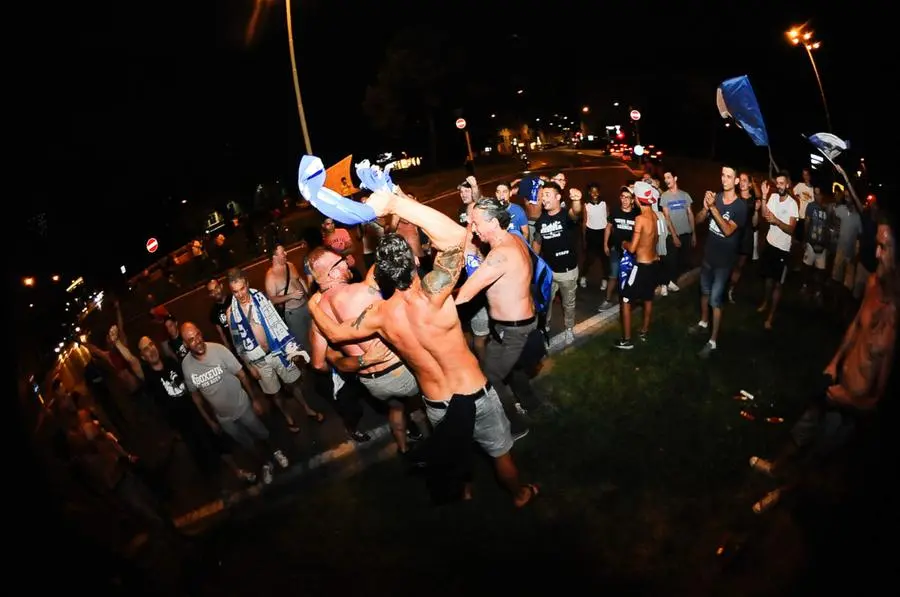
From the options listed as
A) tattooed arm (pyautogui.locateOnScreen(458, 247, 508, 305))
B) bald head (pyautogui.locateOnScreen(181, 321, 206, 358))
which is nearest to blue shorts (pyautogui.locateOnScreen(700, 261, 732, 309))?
tattooed arm (pyautogui.locateOnScreen(458, 247, 508, 305))

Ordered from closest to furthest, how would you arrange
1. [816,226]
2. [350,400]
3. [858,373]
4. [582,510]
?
[858,373] → [582,510] → [350,400] → [816,226]

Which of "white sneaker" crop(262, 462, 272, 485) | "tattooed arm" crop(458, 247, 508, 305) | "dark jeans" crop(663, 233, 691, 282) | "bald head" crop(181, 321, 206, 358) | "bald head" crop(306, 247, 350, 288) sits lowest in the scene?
"white sneaker" crop(262, 462, 272, 485)

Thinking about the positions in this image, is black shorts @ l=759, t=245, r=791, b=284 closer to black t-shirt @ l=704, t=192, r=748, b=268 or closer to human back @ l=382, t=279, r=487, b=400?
black t-shirt @ l=704, t=192, r=748, b=268

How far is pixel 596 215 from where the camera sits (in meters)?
8.16

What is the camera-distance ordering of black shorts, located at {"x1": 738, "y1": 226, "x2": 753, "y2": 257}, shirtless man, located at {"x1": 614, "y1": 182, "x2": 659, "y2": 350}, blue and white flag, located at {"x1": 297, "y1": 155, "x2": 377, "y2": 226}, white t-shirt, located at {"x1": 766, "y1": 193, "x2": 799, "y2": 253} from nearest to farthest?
blue and white flag, located at {"x1": 297, "y1": 155, "x2": 377, "y2": 226} → shirtless man, located at {"x1": 614, "y1": 182, "x2": 659, "y2": 350} → white t-shirt, located at {"x1": 766, "y1": 193, "x2": 799, "y2": 253} → black shorts, located at {"x1": 738, "y1": 226, "x2": 753, "y2": 257}

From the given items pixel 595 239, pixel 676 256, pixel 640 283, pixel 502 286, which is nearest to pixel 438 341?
pixel 502 286

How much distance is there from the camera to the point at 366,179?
4.67 m

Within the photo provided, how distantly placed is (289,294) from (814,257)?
667 cm

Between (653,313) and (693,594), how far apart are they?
4.32 metres

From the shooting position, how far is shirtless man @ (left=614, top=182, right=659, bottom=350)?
6.09 metres

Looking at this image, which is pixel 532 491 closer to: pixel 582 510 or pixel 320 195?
pixel 582 510

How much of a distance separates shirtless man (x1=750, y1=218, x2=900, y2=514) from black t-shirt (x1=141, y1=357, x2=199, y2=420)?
17.0ft

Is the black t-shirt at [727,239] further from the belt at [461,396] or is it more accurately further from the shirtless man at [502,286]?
the belt at [461,396]

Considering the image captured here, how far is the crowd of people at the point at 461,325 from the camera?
3785 millimetres
